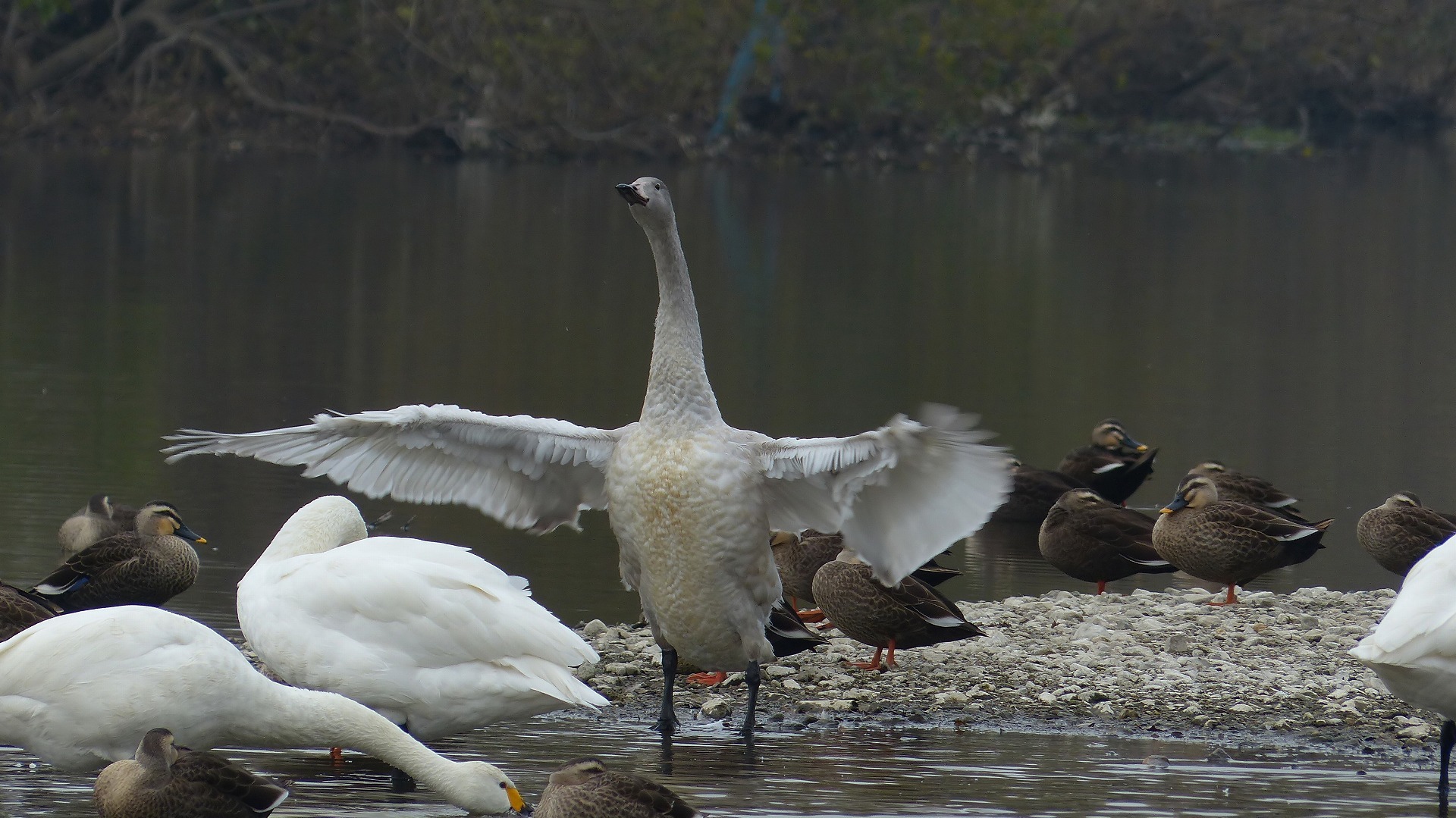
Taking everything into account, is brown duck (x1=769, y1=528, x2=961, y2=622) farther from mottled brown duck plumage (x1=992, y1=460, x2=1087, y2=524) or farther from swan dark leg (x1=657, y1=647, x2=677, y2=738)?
mottled brown duck plumage (x1=992, y1=460, x2=1087, y2=524)

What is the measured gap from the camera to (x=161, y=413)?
51.9ft

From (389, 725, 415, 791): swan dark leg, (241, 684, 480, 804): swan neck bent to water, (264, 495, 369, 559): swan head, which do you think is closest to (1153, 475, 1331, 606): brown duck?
(264, 495, 369, 559): swan head

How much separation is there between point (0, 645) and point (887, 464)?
3.19 metres

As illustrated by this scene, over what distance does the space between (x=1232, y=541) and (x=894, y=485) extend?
3.38 metres

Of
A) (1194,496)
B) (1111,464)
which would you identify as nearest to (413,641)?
(1194,496)

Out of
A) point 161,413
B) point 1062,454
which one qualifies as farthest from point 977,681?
point 161,413

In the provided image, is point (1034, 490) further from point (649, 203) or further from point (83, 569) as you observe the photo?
point (83, 569)

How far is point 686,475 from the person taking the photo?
7641mm

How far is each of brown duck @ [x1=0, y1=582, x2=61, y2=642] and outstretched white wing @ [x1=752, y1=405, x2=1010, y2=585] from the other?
290cm

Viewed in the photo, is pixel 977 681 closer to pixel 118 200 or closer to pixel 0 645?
pixel 0 645

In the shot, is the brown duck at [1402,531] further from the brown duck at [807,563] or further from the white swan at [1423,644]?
the white swan at [1423,644]

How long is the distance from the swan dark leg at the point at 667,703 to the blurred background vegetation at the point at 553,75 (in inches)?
1380

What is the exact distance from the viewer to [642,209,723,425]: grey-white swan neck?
7.75 meters

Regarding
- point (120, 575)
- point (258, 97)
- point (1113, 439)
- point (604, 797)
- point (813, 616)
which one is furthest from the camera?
point (258, 97)
